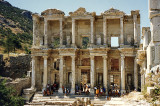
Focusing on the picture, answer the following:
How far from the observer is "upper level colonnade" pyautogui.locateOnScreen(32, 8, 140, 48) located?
21375 millimetres

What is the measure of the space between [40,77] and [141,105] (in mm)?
17958

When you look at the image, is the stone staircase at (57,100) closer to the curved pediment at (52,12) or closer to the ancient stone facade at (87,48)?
the ancient stone facade at (87,48)

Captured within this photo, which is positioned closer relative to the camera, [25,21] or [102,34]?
[102,34]

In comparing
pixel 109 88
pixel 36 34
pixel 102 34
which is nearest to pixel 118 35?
pixel 102 34

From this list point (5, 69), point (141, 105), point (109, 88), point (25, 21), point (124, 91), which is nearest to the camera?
point (141, 105)

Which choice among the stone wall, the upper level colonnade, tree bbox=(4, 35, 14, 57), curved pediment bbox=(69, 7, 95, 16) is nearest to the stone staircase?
the upper level colonnade

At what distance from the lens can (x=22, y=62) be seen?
30672 millimetres

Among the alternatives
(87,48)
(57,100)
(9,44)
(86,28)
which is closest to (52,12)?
(86,28)

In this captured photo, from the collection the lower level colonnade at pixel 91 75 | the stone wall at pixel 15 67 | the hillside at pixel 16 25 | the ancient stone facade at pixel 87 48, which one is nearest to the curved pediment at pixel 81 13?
the ancient stone facade at pixel 87 48

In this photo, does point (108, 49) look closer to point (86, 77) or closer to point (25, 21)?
point (86, 77)

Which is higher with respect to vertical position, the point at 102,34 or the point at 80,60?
the point at 102,34

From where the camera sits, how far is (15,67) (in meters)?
29.8

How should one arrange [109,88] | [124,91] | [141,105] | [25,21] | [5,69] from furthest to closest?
[25,21] → [5,69] → [109,88] → [124,91] → [141,105]

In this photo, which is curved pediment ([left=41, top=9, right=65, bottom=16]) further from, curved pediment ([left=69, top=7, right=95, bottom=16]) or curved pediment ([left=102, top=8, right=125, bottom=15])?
curved pediment ([left=102, top=8, right=125, bottom=15])
